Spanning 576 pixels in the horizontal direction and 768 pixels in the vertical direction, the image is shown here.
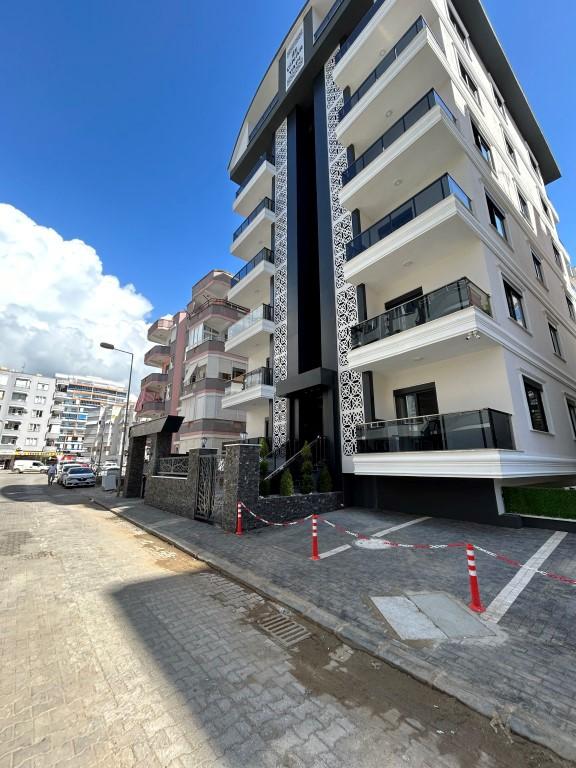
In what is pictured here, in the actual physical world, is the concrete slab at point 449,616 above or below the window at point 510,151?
below

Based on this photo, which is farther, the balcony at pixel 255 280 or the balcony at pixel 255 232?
the balcony at pixel 255 232

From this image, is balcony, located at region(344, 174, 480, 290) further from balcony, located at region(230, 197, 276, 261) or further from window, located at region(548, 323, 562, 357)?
balcony, located at region(230, 197, 276, 261)

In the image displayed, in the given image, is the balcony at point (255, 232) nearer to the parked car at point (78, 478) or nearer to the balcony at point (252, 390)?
the balcony at point (252, 390)

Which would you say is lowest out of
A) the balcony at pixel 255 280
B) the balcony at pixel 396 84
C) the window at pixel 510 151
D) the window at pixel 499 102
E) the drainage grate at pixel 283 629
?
the drainage grate at pixel 283 629

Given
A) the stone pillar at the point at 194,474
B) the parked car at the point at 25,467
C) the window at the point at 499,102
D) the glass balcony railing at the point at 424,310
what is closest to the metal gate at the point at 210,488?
the stone pillar at the point at 194,474

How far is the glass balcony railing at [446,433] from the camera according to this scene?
823 cm

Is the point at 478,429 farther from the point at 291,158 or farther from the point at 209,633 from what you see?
the point at 291,158

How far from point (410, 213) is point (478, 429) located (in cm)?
728

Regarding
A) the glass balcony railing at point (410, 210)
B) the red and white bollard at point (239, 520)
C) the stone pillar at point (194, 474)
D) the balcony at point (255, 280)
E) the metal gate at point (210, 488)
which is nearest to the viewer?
the red and white bollard at point (239, 520)

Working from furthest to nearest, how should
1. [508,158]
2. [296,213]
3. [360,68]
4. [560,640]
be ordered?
[296,213] < [508,158] < [360,68] < [560,640]

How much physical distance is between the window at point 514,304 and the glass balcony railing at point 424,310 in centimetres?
235

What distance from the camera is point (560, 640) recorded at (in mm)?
3850

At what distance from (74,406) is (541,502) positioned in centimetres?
12484

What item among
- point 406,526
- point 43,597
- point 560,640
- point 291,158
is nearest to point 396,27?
point 291,158
